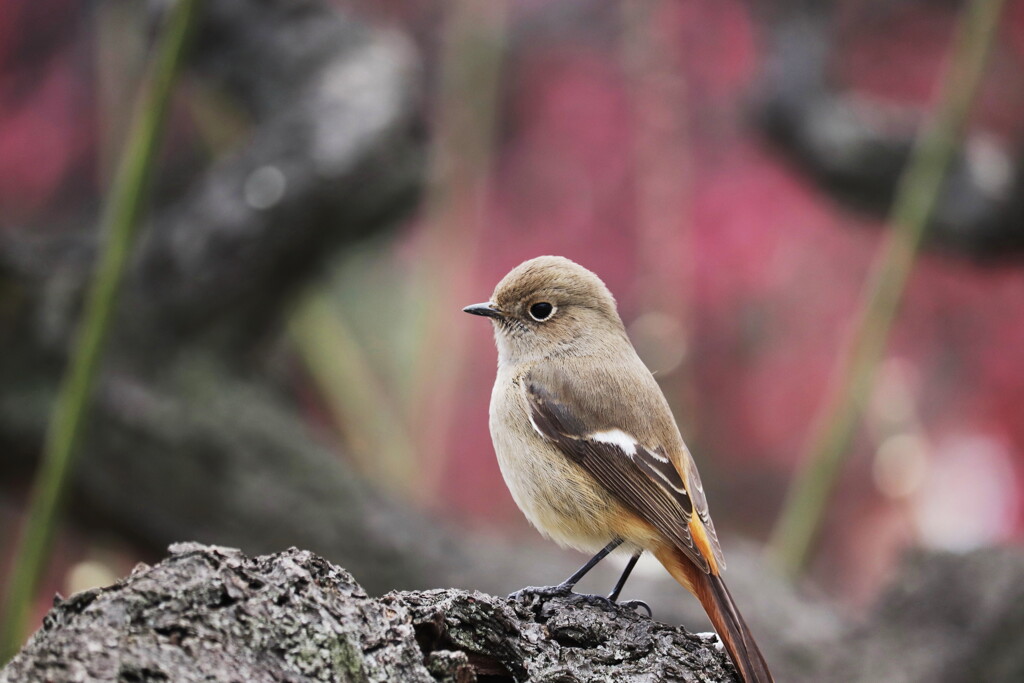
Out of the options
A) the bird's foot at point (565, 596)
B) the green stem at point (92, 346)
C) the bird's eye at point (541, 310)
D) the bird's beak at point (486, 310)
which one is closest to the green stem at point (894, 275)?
the bird's eye at point (541, 310)

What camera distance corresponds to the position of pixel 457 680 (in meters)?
Answer: 1.54

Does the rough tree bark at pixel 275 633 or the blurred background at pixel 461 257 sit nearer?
the rough tree bark at pixel 275 633

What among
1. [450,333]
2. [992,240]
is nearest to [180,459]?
[450,333]

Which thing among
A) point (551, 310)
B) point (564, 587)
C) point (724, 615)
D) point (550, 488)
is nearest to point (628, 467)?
point (550, 488)

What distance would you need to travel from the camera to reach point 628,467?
226 centimetres

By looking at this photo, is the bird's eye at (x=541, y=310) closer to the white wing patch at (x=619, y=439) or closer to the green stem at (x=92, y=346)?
the white wing patch at (x=619, y=439)

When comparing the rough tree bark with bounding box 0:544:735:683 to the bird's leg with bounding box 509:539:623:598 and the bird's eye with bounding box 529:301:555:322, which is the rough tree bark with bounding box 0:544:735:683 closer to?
the bird's leg with bounding box 509:539:623:598

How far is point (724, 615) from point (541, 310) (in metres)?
0.92

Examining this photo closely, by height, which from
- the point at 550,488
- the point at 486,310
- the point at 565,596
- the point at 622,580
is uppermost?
the point at 486,310

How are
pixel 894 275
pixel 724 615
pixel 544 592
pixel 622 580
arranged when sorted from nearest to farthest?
1. pixel 724 615
2. pixel 544 592
3. pixel 622 580
4. pixel 894 275

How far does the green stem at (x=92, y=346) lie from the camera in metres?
2.47

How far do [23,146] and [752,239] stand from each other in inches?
157

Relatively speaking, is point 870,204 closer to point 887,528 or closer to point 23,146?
point 887,528

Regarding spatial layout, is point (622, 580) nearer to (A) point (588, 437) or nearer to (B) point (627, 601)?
(B) point (627, 601)
